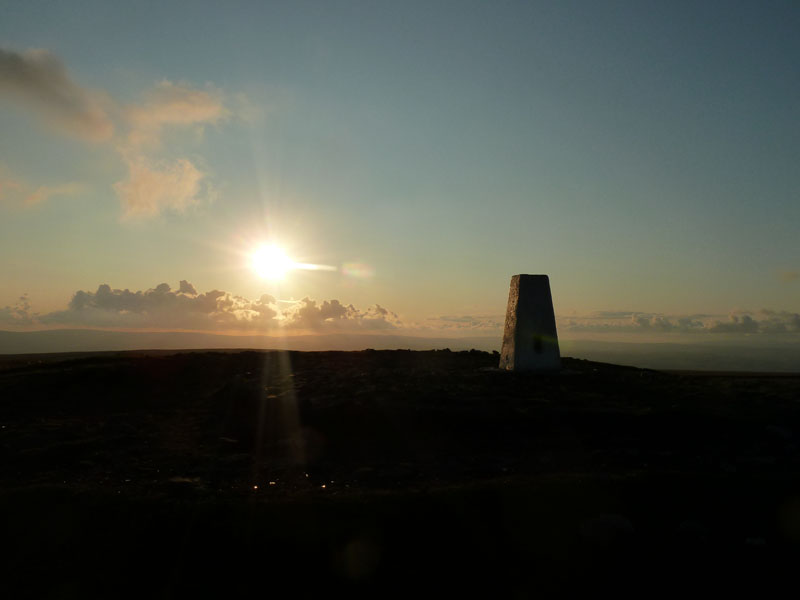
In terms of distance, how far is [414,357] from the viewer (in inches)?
866

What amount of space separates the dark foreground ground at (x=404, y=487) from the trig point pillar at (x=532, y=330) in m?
0.91

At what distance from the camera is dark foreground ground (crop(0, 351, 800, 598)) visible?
269 inches

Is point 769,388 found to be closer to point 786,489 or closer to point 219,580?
point 786,489

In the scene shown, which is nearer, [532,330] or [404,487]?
[404,487]

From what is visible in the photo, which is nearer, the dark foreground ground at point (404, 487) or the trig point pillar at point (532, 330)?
the dark foreground ground at point (404, 487)

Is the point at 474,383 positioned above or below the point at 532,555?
above

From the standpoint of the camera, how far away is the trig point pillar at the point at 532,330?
1794cm

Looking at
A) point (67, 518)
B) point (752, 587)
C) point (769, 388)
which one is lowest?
point (752, 587)

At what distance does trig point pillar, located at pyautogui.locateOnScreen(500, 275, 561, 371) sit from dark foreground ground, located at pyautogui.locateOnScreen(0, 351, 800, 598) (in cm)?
91

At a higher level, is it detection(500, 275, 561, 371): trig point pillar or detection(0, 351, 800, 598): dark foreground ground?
detection(500, 275, 561, 371): trig point pillar

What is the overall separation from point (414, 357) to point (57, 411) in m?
11.9

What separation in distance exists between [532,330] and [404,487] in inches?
382

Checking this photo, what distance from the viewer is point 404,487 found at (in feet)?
31.3

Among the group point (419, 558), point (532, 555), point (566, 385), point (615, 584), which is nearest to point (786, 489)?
point (615, 584)
